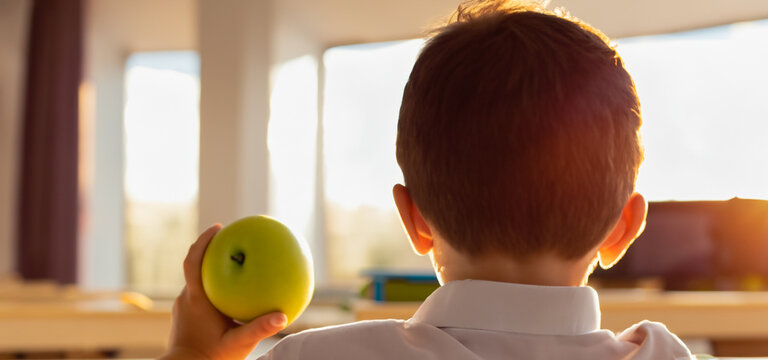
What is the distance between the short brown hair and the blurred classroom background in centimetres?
404

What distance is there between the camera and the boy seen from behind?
652mm

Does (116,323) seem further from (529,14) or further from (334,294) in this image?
(334,294)

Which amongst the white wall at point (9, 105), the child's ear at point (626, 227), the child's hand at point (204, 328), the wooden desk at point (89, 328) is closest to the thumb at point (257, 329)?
the child's hand at point (204, 328)

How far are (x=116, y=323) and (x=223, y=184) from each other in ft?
14.1

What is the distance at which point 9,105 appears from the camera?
7238 mm

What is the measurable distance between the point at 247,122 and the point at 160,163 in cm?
183

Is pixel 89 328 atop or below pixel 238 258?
below

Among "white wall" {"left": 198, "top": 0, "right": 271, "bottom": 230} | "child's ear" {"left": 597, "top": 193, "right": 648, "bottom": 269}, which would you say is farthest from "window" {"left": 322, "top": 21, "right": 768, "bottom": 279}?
"child's ear" {"left": 597, "top": 193, "right": 648, "bottom": 269}

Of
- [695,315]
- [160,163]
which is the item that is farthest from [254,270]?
[160,163]

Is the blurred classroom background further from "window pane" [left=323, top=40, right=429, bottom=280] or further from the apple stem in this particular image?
the apple stem

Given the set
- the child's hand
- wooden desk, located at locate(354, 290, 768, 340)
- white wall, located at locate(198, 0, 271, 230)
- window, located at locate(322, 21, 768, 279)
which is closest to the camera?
the child's hand

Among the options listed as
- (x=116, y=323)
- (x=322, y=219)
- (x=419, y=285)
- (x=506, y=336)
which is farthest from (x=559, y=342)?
(x=322, y=219)

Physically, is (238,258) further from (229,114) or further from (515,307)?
(229,114)

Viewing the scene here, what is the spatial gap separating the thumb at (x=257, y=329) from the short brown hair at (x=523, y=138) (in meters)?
0.19
